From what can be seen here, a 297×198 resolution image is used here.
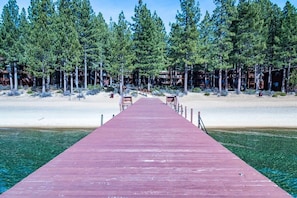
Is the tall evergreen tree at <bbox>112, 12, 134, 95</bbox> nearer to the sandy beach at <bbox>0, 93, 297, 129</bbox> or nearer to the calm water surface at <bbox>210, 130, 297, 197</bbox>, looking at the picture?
the sandy beach at <bbox>0, 93, 297, 129</bbox>

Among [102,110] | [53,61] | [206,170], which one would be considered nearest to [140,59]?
[53,61]

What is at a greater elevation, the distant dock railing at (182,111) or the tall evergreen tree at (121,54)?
the tall evergreen tree at (121,54)

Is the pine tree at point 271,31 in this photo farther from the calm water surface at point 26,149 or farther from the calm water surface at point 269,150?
the calm water surface at point 26,149

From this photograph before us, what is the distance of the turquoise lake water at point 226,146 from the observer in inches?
441

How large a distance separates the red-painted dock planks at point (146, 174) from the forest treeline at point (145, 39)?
32.8 metres

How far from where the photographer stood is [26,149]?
1548 centimetres

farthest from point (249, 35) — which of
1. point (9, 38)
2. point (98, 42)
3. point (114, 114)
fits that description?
point (9, 38)

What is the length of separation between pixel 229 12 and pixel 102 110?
26860 millimetres

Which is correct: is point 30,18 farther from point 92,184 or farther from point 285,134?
point 92,184

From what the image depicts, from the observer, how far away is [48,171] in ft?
14.0

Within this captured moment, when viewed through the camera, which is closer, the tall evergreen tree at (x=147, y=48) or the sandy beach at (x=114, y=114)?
the sandy beach at (x=114, y=114)

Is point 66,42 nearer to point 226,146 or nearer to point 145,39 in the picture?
point 145,39

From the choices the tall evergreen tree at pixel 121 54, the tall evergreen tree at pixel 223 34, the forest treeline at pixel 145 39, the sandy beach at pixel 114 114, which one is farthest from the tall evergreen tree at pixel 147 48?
the sandy beach at pixel 114 114

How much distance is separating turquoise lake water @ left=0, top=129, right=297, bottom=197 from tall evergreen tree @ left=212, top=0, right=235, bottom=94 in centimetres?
2239
